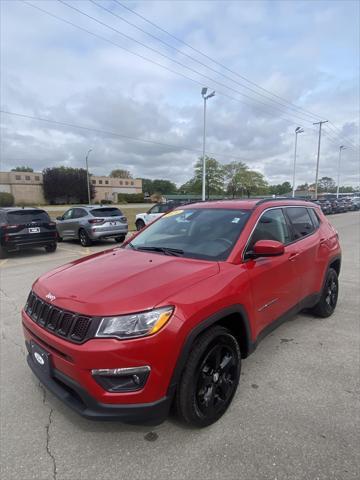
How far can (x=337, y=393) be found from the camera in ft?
8.79

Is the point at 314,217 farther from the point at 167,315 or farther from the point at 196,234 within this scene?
the point at 167,315

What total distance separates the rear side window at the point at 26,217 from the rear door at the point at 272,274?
8462 mm

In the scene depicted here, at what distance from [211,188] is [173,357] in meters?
73.3

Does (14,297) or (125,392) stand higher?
(125,392)

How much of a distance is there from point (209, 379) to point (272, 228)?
1.68 m

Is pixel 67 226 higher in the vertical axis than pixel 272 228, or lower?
lower

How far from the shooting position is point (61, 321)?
6.91 feet

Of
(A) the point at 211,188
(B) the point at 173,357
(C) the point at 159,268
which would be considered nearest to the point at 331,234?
(C) the point at 159,268

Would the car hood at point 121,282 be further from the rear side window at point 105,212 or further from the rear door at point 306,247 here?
the rear side window at point 105,212

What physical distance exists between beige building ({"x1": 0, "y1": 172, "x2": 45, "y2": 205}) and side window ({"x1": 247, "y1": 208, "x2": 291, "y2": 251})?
77.0 metres

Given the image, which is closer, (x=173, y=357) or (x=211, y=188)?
(x=173, y=357)

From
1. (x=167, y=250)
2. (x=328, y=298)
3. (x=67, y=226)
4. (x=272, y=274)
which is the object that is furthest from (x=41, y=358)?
(x=67, y=226)

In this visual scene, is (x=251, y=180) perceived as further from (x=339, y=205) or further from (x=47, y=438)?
(x=47, y=438)

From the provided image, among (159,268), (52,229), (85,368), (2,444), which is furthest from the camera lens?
(52,229)
